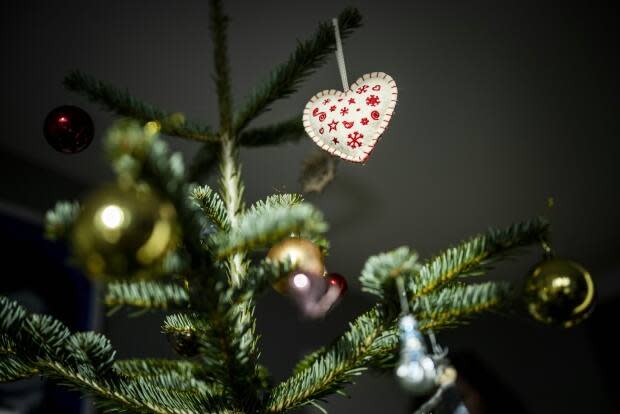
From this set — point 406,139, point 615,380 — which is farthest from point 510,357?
point 406,139

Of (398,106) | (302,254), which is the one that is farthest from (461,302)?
(398,106)

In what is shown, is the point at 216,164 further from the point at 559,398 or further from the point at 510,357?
the point at 559,398

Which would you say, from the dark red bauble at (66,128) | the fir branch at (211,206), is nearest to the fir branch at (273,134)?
the fir branch at (211,206)

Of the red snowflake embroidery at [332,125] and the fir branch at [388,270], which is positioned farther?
the red snowflake embroidery at [332,125]

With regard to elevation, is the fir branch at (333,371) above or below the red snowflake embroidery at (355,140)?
below

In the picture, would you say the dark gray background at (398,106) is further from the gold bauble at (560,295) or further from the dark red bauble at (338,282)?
the gold bauble at (560,295)

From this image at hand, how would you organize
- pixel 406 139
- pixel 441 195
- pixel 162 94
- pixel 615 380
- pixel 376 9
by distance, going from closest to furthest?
pixel 376 9
pixel 162 94
pixel 406 139
pixel 441 195
pixel 615 380

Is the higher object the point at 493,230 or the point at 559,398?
the point at 559,398
